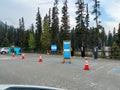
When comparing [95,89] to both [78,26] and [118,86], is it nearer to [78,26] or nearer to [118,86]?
[118,86]

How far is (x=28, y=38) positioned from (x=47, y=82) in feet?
344

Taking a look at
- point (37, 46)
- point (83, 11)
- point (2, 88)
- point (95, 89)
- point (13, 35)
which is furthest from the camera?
point (13, 35)

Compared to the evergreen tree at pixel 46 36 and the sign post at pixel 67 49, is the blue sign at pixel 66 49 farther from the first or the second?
the evergreen tree at pixel 46 36

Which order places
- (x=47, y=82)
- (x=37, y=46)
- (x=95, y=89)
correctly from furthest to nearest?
1. (x=37, y=46)
2. (x=47, y=82)
3. (x=95, y=89)

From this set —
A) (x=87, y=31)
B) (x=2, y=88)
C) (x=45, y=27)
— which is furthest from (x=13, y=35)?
(x=2, y=88)

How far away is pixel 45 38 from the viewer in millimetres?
89312

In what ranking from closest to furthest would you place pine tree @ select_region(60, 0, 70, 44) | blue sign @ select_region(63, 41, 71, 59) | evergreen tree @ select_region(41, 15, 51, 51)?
blue sign @ select_region(63, 41, 71, 59) → pine tree @ select_region(60, 0, 70, 44) → evergreen tree @ select_region(41, 15, 51, 51)

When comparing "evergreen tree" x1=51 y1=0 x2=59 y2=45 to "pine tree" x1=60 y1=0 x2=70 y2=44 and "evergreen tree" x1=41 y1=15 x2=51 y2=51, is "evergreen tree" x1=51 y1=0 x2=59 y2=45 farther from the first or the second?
"pine tree" x1=60 y1=0 x2=70 y2=44

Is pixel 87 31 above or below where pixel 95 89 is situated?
above

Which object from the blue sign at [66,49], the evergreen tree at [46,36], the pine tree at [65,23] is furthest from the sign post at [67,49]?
the evergreen tree at [46,36]

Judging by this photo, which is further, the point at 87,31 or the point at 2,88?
the point at 87,31

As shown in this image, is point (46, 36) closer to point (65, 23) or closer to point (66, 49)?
point (65, 23)

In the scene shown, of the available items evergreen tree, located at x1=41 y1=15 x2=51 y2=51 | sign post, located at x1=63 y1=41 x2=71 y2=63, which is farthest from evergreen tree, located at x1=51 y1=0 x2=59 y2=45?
sign post, located at x1=63 y1=41 x2=71 y2=63

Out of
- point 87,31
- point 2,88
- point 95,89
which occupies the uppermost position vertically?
point 87,31
